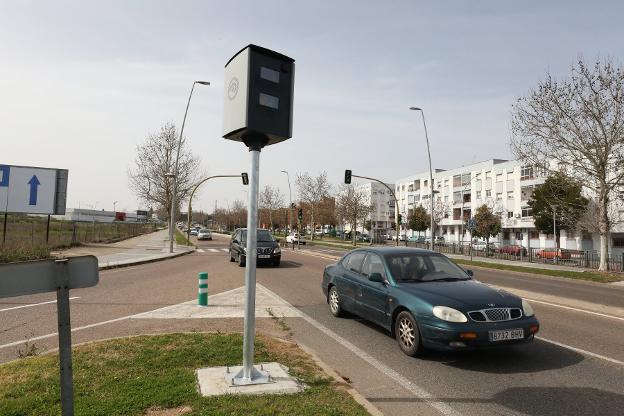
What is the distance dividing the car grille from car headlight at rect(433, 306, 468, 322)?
0.12m

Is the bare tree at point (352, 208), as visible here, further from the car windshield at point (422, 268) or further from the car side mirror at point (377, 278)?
the car side mirror at point (377, 278)

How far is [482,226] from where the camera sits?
54531 millimetres

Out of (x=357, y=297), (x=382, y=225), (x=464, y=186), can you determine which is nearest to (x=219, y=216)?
(x=382, y=225)

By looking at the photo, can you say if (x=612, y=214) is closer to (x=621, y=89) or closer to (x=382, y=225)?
(x=621, y=89)

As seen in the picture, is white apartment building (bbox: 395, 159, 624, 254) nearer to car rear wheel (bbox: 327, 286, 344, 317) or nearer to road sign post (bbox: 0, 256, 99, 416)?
car rear wheel (bbox: 327, 286, 344, 317)

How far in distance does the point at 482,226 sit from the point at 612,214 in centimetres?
1408

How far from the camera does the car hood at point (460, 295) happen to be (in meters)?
5.67

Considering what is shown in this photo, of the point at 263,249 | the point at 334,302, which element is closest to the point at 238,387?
the point at 334,302

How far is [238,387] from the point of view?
443cm

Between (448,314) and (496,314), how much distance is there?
2.01 ft

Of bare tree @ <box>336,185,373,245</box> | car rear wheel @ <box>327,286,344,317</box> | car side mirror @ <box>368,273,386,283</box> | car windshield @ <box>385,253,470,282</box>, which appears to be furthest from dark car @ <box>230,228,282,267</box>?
bare tree @ <box>336,185,373,245</box>

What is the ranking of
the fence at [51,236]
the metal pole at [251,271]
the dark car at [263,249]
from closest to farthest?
the metal pole at [251,271] < the dark car at [263,249] < the fence at [51,236]

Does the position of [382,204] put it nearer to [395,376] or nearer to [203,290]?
[203,290]

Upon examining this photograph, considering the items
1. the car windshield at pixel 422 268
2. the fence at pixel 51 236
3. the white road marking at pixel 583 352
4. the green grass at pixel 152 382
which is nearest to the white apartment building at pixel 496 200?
the fence at pixel 51 236
